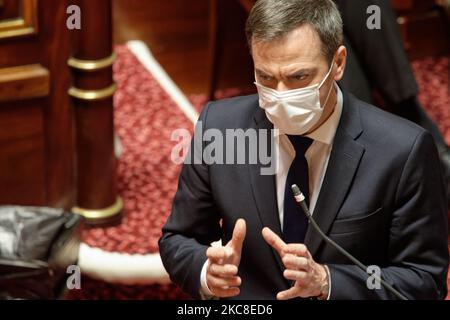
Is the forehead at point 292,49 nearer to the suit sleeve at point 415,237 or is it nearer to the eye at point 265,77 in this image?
the eye at point 265,77

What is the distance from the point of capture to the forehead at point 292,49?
2.01 m

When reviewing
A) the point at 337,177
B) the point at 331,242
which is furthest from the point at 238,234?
the point at 337,177

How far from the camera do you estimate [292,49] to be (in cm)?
201

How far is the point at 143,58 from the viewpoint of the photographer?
4.71m

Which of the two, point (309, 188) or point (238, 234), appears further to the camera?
point (309, 188)

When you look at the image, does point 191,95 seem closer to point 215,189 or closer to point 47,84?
point 47,84

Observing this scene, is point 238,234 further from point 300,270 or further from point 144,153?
point 144,153

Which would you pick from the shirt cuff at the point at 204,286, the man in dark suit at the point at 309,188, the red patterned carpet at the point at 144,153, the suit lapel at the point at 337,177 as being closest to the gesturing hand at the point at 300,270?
the man in dark suit at the point at 309,188

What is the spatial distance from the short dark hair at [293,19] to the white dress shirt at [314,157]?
167mm

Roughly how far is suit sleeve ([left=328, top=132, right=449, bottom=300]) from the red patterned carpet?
138cm

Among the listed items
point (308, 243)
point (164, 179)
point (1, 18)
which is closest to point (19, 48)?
point (1, 18)

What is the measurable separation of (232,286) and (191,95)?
9.48ft

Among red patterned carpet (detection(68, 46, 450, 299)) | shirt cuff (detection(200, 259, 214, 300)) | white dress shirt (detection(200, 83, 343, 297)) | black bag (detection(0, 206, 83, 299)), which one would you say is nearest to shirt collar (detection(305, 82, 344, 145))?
white dress shirt (detection(200, 83, 343, 297))

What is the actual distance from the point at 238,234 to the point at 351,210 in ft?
1.00
